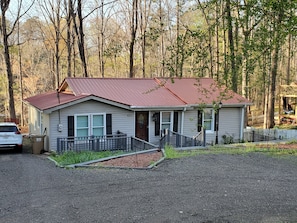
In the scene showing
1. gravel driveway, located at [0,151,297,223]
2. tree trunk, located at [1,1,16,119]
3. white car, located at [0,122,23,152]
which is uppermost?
tree trunk, located at [1,1,16,119]

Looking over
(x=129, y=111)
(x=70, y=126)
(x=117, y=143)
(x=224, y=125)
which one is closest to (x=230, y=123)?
(x=224, y=125)

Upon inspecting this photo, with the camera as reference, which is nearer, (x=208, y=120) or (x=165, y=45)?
(x=208, y=120)

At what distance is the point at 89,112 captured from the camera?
51.6ft

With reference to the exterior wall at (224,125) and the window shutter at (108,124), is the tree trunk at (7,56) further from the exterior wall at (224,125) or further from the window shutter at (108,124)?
the exterior wall at (224,125)

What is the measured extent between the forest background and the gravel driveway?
9.12 ft

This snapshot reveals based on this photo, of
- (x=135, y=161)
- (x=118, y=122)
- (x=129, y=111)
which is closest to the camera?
(x=135, y=161)

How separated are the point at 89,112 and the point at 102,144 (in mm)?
1767

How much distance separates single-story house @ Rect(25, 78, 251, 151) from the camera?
15219mm

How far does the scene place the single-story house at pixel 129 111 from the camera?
15.2m

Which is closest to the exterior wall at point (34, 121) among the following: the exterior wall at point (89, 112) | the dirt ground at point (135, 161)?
the exterior wall at point (89, 112)

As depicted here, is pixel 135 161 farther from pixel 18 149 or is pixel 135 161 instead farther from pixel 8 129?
pixel 18 149

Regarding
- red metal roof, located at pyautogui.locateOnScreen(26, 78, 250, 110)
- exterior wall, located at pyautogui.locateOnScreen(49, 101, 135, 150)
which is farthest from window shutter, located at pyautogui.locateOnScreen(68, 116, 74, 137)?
red metal roof, located at pyautogui.locateOnScreen(26, 78, 250, 110)

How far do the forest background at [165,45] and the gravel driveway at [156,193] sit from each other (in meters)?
2.78

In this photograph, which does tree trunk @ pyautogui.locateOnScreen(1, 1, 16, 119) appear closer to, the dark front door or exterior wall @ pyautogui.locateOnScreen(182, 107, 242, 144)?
the dark front door
